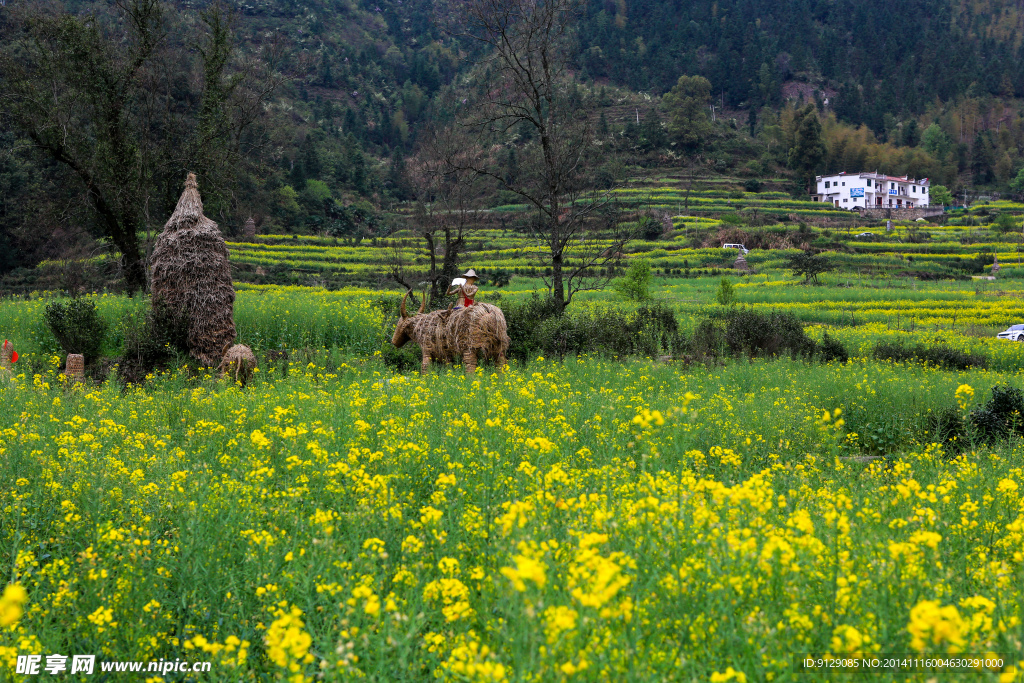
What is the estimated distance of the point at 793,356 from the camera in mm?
16062

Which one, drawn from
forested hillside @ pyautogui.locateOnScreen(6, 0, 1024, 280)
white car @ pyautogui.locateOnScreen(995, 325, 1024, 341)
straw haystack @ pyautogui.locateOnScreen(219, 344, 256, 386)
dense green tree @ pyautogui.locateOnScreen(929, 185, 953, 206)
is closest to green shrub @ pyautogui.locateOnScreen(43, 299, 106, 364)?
straw haystack @ pyautogui.locateOnScreen(219, 344, 256, 386)

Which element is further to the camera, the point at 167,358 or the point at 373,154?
the point at 373,154

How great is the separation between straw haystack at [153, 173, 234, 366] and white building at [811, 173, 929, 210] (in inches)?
3667

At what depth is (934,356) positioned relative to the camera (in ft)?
55.2

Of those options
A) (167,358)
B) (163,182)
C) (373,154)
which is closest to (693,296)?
(163,182)

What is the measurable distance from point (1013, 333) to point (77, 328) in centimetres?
2667

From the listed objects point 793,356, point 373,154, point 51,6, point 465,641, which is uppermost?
point 373,154

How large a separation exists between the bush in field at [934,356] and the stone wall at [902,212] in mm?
75533

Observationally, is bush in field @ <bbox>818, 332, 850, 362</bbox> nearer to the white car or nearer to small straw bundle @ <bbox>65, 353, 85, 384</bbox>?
the white car

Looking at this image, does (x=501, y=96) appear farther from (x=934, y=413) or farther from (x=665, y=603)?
(x=665, y=603)

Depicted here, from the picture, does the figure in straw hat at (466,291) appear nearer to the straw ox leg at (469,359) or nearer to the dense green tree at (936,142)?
the straw ox leg at (469,359)

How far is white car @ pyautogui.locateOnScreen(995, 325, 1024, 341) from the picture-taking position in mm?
21975

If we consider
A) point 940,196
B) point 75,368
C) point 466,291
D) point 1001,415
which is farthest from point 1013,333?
point 940,196

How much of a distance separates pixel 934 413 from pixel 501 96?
11.5m
